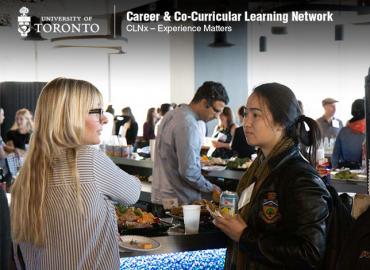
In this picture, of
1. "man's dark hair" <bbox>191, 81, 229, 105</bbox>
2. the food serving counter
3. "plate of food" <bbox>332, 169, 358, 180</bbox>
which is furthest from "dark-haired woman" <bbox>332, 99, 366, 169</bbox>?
"man's dark hair" <bbox>191, 81, 229, 105</bbox>

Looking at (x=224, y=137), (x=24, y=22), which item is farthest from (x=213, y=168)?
(x=24, y=22)

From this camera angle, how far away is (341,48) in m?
11.6

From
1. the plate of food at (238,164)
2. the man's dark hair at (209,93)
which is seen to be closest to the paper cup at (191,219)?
the man's dark hair at (209,93)

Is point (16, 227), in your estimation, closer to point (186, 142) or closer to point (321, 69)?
point (186, 142)

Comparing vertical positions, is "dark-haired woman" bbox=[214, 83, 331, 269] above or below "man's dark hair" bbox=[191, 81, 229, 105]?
below

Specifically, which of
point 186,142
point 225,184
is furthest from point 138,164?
point 186,142

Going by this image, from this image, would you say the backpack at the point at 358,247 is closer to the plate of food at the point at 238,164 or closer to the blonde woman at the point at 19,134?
the plate of food at the point at 238,164

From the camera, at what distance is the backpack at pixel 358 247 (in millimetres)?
1415

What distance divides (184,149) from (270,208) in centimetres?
199

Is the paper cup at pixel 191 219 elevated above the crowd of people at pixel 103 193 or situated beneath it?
situated beneath

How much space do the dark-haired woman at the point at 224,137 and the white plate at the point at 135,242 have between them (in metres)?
4.78

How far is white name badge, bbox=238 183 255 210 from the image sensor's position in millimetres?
2298

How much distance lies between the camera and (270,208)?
2107 millimetres

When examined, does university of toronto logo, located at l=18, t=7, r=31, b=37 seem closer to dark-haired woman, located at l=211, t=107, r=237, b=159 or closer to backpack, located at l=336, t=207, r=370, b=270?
dark-haired woman, located at l=211, t=107, r=237, b=159
